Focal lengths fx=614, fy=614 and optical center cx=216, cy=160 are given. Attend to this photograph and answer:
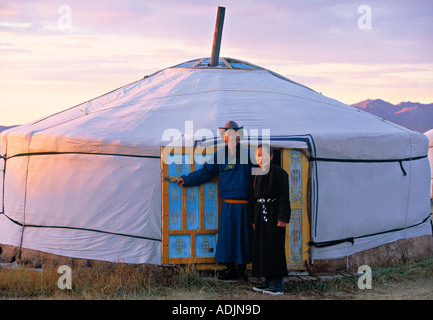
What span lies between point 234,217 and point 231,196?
7.3 inches


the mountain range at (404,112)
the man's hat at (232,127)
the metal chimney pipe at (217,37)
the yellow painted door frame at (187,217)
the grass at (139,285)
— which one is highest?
the mountain range at (404,112)

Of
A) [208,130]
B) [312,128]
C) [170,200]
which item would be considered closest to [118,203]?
[170,200]

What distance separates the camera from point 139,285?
204 inches

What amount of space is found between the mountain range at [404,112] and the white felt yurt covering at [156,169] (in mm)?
52893

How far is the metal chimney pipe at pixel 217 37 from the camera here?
25.7 feet

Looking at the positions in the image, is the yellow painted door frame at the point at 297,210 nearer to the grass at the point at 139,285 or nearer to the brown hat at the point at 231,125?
the grass at the point at 139,285

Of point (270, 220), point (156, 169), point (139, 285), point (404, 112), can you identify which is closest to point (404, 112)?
point (404, 112)

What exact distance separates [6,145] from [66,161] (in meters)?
1.12

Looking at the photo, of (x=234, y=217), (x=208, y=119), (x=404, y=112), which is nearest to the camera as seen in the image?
(x=234, y=217)

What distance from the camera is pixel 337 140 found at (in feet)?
19.3

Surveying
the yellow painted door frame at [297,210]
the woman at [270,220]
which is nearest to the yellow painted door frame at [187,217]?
the yellow painted door frame at [297,210]

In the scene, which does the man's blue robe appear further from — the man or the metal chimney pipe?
the metal chimney pipe

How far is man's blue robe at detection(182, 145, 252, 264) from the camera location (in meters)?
5.36

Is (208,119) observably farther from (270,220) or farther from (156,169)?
(270,220)
